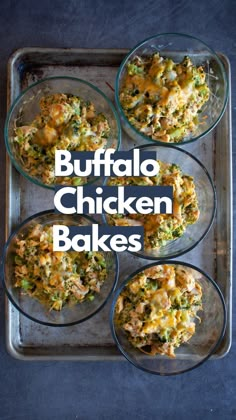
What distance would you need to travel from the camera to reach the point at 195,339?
1577 mm

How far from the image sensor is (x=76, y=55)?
159cm

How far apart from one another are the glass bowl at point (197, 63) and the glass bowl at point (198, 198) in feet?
0.17

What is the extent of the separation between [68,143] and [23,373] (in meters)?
0.76

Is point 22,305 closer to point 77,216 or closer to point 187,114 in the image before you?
point 77,216

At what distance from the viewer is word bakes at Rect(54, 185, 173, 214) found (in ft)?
4.76

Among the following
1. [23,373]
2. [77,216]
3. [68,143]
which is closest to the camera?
[68,143]

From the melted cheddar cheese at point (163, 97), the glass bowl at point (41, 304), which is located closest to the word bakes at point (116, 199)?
the glass bowl at point (41, 304)

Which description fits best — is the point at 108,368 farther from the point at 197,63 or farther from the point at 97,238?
the point at 197,63

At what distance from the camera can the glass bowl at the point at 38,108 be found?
1.46 metres

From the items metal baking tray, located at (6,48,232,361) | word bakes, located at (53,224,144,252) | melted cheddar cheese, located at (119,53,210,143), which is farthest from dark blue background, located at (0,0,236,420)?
word bakes, located at (53,224,144,252)

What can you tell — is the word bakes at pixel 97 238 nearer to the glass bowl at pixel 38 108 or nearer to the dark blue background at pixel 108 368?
the glass bowl at pixel 38 108

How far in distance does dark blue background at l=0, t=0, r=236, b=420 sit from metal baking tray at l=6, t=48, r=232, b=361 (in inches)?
2.5

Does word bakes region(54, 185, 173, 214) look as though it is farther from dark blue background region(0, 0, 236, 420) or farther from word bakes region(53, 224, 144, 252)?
dark blue background region(0, 0, 236, 420)

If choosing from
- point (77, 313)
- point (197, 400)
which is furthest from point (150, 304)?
point (197, 400)
